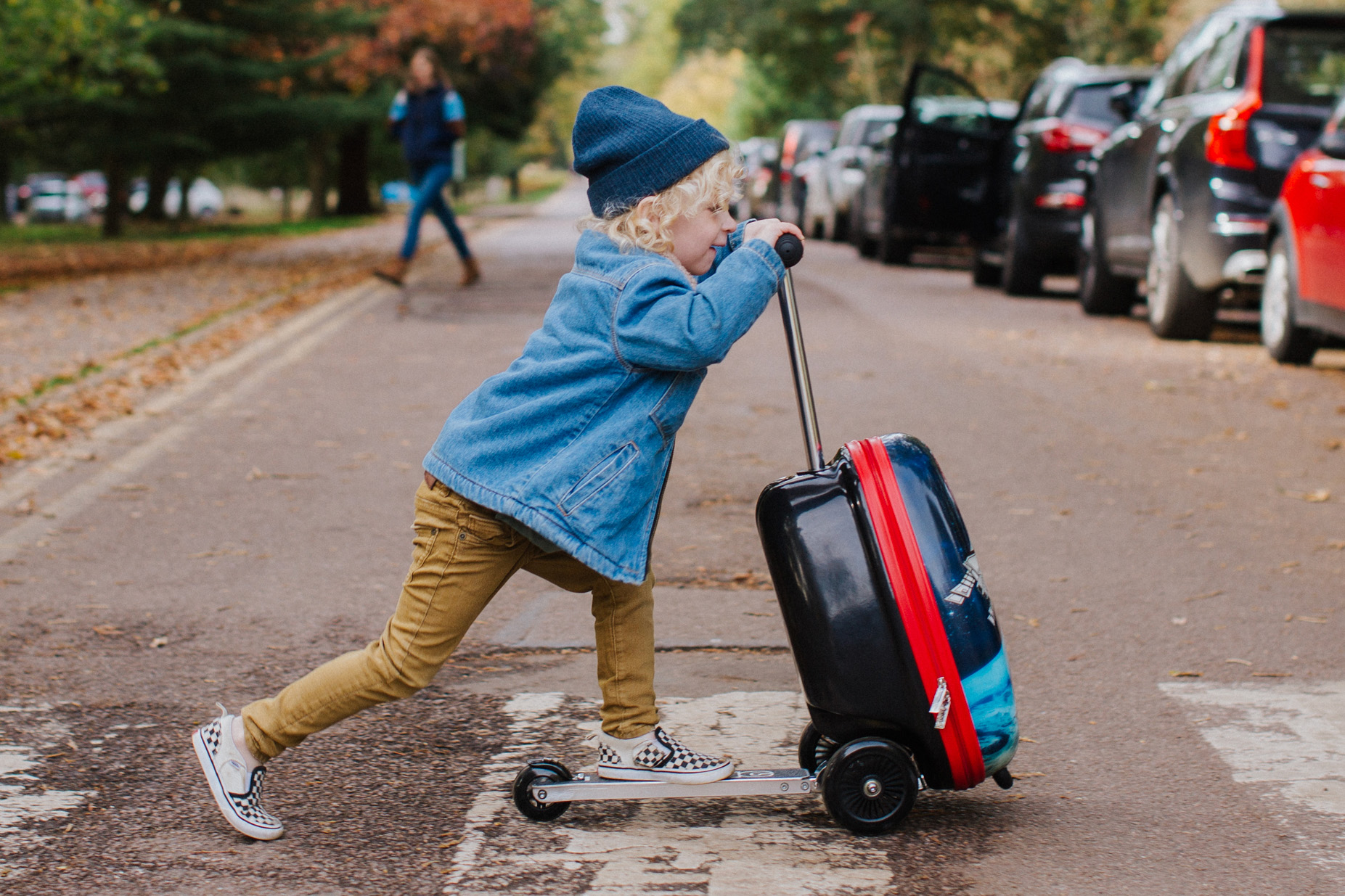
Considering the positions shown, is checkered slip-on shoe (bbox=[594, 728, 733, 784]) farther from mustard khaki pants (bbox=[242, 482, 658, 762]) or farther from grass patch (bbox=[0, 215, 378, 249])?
grass patch (bbox=[0, 215, 378, 249])

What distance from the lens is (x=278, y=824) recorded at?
318 cm

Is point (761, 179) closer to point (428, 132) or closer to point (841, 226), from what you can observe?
point (841, 226)

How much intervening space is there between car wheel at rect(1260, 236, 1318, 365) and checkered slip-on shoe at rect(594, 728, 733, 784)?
706cm

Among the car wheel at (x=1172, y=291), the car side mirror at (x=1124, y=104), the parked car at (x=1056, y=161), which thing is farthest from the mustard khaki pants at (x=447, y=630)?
the parked car at (x=1056, y=161)

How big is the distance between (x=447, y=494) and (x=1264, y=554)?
341 centimetres

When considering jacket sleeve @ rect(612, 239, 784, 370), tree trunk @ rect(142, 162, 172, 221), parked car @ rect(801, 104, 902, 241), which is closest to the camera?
jacket sleeve @ rect(612, 239, 784, 370)

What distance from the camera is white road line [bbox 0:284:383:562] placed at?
612 cm

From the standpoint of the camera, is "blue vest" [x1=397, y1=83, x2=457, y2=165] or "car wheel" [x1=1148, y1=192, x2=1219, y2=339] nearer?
"car wheel" [x1=1148, y1=192, x2=1219, y2=339]

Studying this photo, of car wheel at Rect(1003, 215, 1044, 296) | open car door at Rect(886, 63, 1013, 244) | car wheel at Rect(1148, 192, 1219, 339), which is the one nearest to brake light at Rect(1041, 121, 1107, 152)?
car wheel at Rect(1003, 215, 1044, 296)

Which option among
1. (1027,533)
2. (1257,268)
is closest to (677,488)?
(1027,533)

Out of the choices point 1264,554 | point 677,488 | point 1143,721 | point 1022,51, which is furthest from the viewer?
point 1022,51

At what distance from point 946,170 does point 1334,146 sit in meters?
8.02

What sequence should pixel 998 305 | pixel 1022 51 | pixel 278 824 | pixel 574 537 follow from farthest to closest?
pixel 1022 51, pixel 998 305, pixel 278 824, pixel 574 537

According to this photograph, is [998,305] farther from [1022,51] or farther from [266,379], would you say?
[1022,51]
